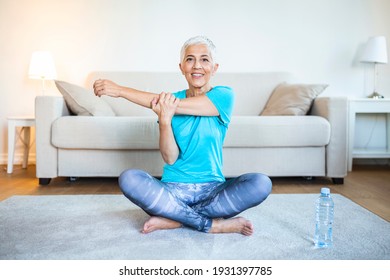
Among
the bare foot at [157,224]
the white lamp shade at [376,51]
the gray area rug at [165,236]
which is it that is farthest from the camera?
the white lamp shade at [376,51]

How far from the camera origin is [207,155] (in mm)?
1549

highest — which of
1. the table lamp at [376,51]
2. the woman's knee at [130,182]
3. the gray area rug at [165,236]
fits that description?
the table lamp at [376,51]

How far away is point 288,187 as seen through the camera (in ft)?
8.50

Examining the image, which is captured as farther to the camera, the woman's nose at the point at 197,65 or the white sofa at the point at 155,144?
the white sofa at the point at 155,144

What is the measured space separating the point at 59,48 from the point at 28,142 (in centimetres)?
94

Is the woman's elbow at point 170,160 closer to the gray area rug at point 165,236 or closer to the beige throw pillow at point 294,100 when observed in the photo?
the gray area rug at point 165,236

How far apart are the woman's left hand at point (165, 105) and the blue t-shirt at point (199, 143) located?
0.43 ft

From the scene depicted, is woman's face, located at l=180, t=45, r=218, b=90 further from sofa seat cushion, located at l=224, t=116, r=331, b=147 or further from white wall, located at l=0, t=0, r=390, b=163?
white wall, located at l=0, t=0, r=390, b=163

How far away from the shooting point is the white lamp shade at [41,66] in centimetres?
340

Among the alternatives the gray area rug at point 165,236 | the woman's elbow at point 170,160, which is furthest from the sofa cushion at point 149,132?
the woman's elbow at point 170,160

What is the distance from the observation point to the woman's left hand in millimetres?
1427

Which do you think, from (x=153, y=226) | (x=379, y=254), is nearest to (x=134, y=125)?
(x=153, y=226)

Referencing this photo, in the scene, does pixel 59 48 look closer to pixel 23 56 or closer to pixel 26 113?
pixel 23 56

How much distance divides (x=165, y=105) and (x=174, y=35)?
8.04 ft
